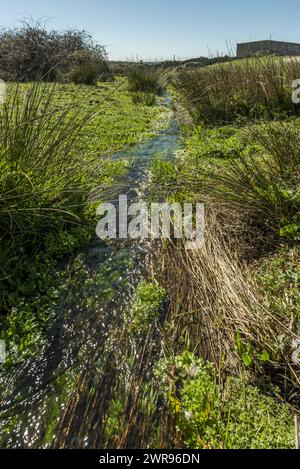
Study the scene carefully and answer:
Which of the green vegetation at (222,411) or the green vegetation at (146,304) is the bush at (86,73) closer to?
the green vegetation at (146,304)

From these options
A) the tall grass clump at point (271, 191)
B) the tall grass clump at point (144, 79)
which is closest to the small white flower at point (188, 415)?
the tall grass clump at point (271, 191)

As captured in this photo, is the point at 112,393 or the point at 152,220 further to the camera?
the point at 152,220

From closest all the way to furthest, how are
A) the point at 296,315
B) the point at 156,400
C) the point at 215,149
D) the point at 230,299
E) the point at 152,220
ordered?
the point at 156,400 → the point at 296,315 → the point at 230,299 → the point at 152,220 → the point at 215,149

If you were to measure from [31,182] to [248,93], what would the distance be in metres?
7.14

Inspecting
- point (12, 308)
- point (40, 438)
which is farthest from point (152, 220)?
point (40, 438)

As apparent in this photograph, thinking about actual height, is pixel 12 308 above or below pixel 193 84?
below

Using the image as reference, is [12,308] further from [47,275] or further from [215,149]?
[215,149]

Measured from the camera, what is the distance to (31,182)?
2.94 metres

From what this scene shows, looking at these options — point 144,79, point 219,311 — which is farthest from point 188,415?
point 144,79

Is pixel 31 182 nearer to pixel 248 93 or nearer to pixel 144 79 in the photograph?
pixel 248 93

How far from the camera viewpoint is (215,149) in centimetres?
623

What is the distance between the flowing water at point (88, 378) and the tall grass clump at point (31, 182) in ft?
1.88

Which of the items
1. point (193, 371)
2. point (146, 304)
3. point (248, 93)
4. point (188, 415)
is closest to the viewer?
point (188, 415)

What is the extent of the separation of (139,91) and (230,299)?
1280cm
